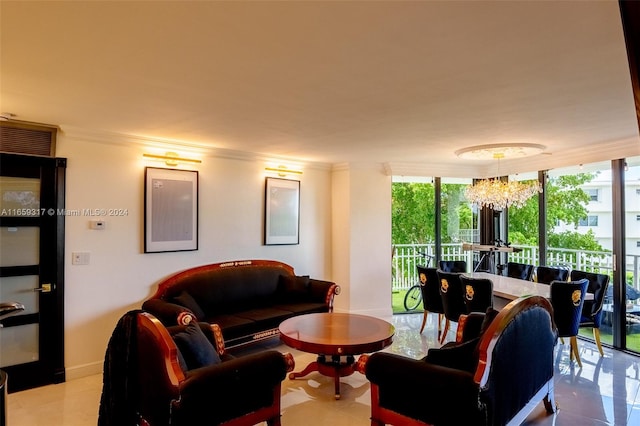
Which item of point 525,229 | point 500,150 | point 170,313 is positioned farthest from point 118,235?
point 525,229

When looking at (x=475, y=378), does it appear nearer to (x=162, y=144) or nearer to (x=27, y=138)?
(x=162, y=144)

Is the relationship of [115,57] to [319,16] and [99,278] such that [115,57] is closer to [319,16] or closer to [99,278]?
[319,16]

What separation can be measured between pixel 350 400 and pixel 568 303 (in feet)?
7.49

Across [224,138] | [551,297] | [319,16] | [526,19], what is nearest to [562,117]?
[551,297]

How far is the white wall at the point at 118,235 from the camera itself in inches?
145

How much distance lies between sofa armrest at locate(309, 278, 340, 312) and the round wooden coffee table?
77 centimetres

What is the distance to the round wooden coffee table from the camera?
310cm

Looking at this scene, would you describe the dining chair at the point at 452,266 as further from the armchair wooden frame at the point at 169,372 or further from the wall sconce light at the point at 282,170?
the armchair wooden frame at the point at 169,372

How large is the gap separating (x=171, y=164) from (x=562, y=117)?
→ 3.91 m

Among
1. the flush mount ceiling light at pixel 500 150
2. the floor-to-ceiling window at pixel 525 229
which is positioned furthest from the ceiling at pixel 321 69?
the floor-to-ceiling window at pixel 525 229

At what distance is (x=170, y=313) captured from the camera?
3.48 m

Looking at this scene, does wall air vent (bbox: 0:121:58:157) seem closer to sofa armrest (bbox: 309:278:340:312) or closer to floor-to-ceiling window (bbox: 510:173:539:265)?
sofa armrest (bbox: 309:278:340:312)

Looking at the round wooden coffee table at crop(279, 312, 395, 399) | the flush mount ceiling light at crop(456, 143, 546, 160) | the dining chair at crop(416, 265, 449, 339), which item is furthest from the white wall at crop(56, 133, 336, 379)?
the flush mount ceiling light at crop(456, 143, 546, 160)

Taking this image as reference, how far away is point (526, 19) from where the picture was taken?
5.28 feet
